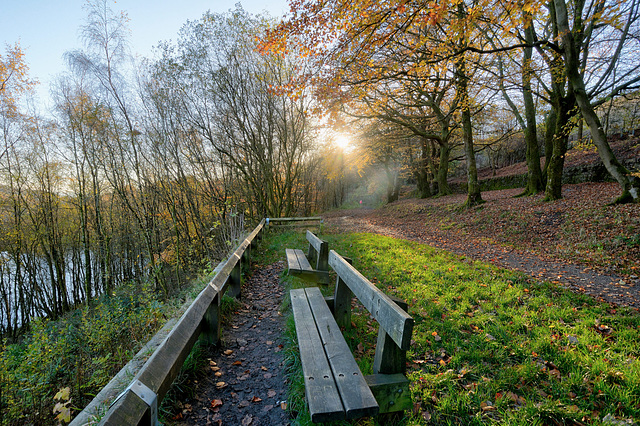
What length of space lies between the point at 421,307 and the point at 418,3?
19.9 ft

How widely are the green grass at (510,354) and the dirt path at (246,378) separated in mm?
217

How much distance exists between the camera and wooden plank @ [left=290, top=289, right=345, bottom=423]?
161 cm

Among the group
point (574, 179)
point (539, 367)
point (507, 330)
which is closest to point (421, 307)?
point (507, 330)

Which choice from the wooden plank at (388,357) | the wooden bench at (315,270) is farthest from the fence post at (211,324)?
the wooden plank at (388,357)

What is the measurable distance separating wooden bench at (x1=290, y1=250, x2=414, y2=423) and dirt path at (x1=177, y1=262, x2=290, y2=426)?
0.66 meters

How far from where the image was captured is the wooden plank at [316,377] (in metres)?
1.61

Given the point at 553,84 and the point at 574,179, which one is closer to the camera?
the point at 553,84

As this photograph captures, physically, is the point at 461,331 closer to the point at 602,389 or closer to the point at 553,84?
the point at 602,389

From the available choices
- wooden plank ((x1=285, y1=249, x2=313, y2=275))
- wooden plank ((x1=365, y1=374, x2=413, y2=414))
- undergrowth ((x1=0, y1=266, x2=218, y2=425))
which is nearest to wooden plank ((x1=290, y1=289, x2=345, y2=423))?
wooden plank ((x1=365, y1=374, x2=413, y2=414))

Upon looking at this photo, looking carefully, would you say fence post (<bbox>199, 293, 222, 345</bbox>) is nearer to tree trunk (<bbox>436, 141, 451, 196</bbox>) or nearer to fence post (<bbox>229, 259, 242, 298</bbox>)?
fence post (<bbox>229, 259, 242, 298</bbox>)

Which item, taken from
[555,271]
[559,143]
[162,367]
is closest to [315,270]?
[162,367]

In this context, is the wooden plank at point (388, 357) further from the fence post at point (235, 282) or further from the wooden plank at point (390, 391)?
the fence post at point (235, 282)

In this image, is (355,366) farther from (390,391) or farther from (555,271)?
(555,271)

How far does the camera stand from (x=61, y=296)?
14539mm
